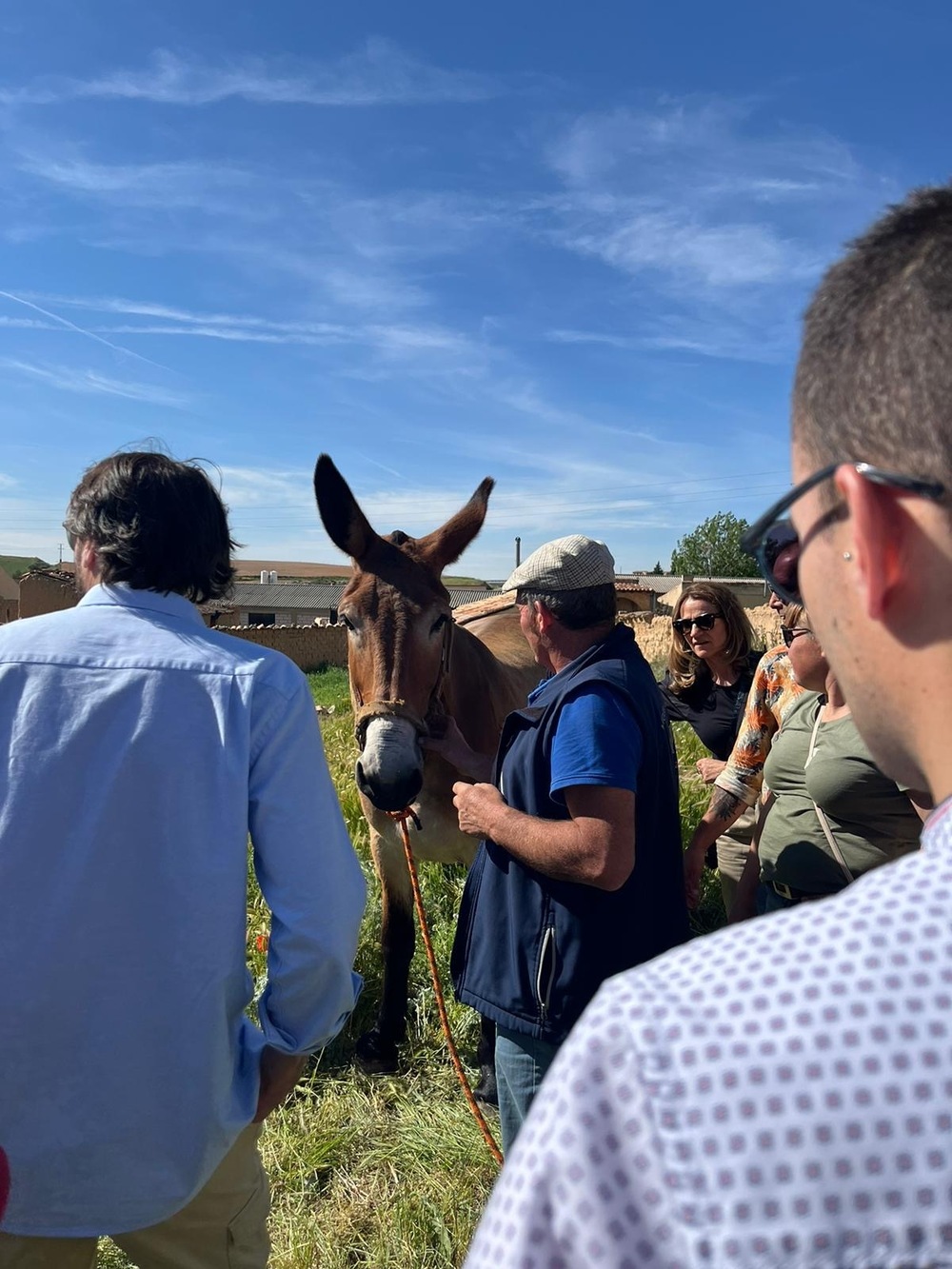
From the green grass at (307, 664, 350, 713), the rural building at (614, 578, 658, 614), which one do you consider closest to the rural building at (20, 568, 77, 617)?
the green grass at (307, 664, 350, 713)

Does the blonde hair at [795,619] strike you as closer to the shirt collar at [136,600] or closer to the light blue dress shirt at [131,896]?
the light blue dress shirt at [131,896]

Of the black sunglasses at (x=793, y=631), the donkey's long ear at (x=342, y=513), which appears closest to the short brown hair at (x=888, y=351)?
the black sunglasses at (x=793, y=631)

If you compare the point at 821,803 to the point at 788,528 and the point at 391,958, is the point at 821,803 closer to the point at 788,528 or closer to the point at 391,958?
the point at 788,528

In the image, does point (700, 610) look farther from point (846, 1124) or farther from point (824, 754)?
point (846, 1124)

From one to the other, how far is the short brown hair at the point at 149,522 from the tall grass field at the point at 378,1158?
2.68m

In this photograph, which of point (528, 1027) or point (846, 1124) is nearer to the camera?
point (846, 1124)

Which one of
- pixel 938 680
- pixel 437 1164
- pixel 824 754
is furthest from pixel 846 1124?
pixel 437 1164

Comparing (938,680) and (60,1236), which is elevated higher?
(938,680)

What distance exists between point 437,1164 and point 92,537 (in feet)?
10.0

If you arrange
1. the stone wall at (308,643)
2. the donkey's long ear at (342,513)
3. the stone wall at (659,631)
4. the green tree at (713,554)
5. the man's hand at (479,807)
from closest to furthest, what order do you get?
1. the man's hand at (479,807)
2. the donkey's long ear at (342,513)
3. the stone wall at (659,631)
4. the stone wall at (308,643)
5. the green tree at (713,554)

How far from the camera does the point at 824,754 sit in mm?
3311

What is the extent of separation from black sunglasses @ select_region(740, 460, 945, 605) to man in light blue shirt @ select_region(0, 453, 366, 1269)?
1.05 metres

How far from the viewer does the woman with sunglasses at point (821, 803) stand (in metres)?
3.23

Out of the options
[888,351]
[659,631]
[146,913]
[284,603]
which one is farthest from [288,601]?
[888,351]
